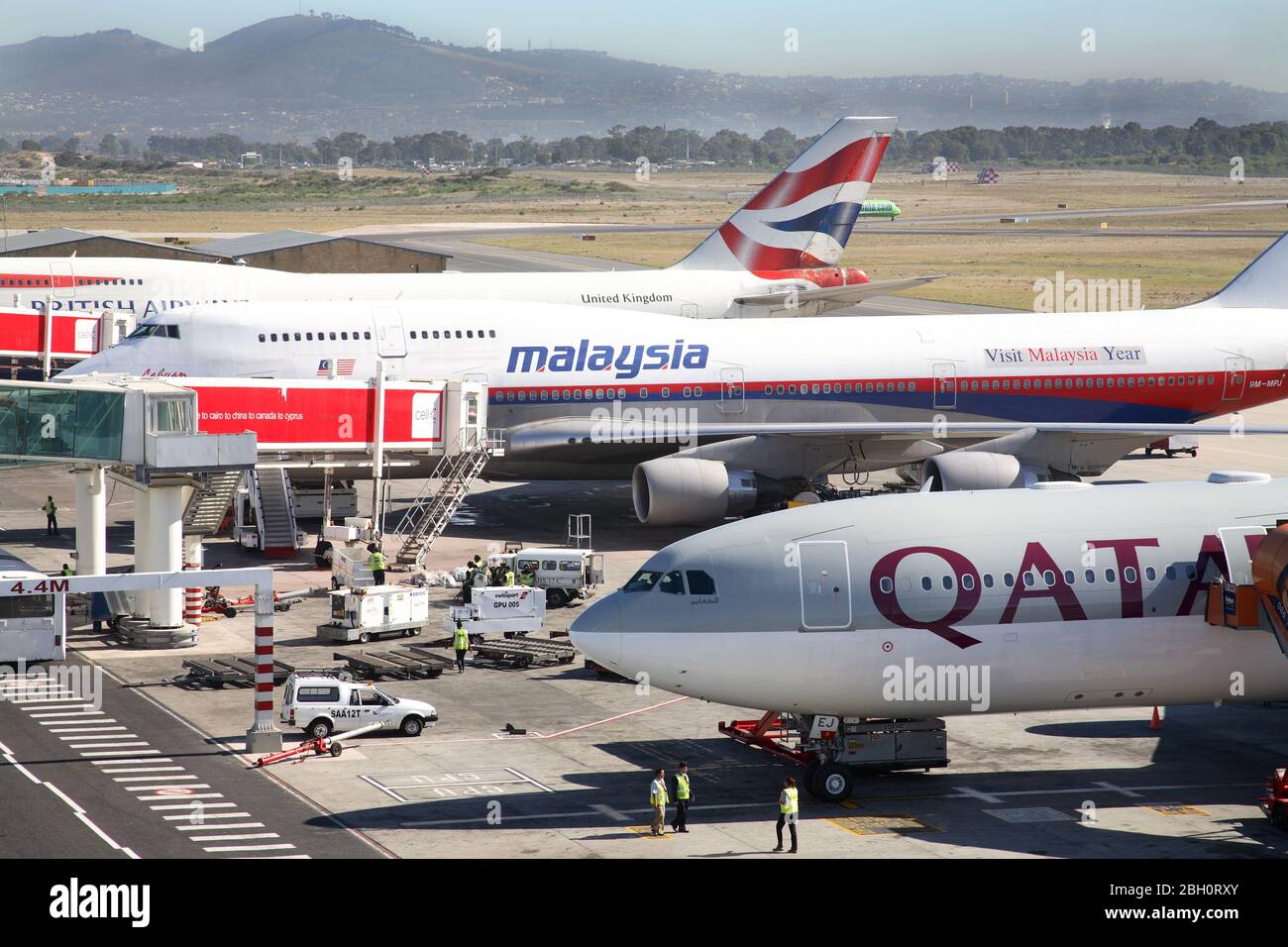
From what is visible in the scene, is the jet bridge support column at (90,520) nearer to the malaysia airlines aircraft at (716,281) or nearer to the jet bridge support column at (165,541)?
the jet bridge support column at (165,541)

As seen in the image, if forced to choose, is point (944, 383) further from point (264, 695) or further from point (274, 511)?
point (264, 695)

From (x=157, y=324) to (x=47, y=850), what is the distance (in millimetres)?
29479

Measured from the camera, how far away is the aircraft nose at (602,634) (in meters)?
29.8

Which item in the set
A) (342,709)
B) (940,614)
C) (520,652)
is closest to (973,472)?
(520,652)

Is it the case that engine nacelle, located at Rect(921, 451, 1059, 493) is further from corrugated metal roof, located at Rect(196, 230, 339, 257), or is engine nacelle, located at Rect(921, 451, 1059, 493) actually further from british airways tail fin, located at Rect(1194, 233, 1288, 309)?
corrugated metal roof, located at Rect(196, 230, 339, 257)

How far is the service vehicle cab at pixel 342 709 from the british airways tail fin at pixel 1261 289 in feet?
121

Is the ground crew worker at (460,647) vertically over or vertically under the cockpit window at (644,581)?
under

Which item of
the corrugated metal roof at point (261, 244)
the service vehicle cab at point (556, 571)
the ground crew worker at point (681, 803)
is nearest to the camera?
the ground crew worker at point (681, 803)

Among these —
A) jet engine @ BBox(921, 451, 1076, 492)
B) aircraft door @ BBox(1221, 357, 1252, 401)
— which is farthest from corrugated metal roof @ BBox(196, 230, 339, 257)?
aircraft door @ BBox(1221, 357, 1252, 401)

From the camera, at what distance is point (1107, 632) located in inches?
1195

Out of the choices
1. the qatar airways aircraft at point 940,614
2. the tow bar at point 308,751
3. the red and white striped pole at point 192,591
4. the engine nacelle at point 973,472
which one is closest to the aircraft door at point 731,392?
the engine nacelle at point 973,472

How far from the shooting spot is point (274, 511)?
5253cm
